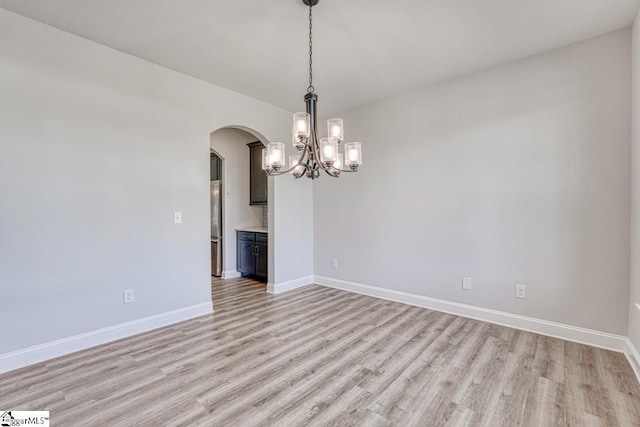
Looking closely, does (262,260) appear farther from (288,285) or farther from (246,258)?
(288,285)

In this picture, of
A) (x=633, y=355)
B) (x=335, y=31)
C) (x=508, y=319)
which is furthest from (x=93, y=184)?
(x=633, y=355)

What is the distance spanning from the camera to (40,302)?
2348mm

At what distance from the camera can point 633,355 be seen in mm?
2240

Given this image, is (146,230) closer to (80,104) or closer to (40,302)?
(40,302)

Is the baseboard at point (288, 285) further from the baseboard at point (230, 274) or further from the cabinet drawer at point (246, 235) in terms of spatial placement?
the baseboard at point (230, 274)

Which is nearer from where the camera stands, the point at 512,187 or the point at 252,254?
the point at 512,187

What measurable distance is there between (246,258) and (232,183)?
136 centimetres

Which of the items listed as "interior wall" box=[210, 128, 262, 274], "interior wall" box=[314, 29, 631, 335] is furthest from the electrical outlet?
"interior wall" box=[314, 29, 631, 335]

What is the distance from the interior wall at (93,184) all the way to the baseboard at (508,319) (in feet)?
7.45

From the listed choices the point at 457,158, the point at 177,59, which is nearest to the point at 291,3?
the point at 177,59

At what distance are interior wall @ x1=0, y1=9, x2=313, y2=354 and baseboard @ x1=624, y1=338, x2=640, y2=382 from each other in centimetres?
386

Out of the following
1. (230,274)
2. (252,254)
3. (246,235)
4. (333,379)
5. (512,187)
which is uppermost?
(512,187)

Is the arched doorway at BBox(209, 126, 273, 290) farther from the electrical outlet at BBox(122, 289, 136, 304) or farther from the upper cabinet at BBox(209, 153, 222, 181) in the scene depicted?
the electrical outlet at BBox(122, 289, 136, 304)

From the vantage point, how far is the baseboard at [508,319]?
2.51m
